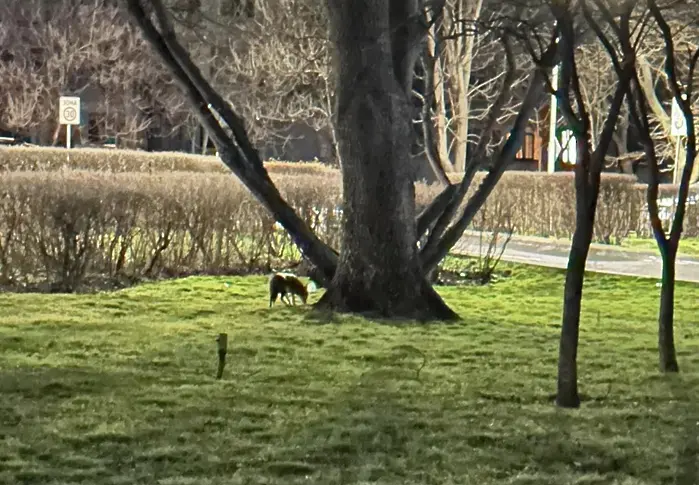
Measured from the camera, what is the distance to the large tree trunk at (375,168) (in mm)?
9102

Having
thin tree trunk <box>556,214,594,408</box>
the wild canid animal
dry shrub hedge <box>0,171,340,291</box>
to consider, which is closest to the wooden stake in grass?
thin tree trunk <box>556,214,594,408</box>

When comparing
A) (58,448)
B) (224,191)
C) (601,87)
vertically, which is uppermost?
(601,87)

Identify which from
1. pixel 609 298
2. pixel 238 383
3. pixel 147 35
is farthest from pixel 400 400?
pixel 609 298

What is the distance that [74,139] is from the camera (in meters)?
34.1

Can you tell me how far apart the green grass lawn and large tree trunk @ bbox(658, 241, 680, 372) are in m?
0.15

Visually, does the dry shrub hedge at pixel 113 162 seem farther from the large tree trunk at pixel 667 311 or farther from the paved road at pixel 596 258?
the large tree trunk at pixel 667 311

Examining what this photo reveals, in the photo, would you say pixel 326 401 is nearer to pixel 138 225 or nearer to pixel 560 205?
pixel 138 225

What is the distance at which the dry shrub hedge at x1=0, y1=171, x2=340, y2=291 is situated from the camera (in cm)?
1102

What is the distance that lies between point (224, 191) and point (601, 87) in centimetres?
2038

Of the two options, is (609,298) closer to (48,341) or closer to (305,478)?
(48,341)

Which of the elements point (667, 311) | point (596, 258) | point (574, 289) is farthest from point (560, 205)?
point (574, 289)

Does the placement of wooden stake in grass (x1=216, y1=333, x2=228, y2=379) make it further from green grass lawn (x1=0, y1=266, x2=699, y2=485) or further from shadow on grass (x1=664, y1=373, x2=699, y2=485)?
shadow on grass (x1=664, y1=373, x2=699, y2=485)

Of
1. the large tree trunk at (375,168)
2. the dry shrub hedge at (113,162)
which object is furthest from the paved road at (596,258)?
the large tree trunk at (375,168)

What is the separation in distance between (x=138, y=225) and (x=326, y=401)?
20.6ft
